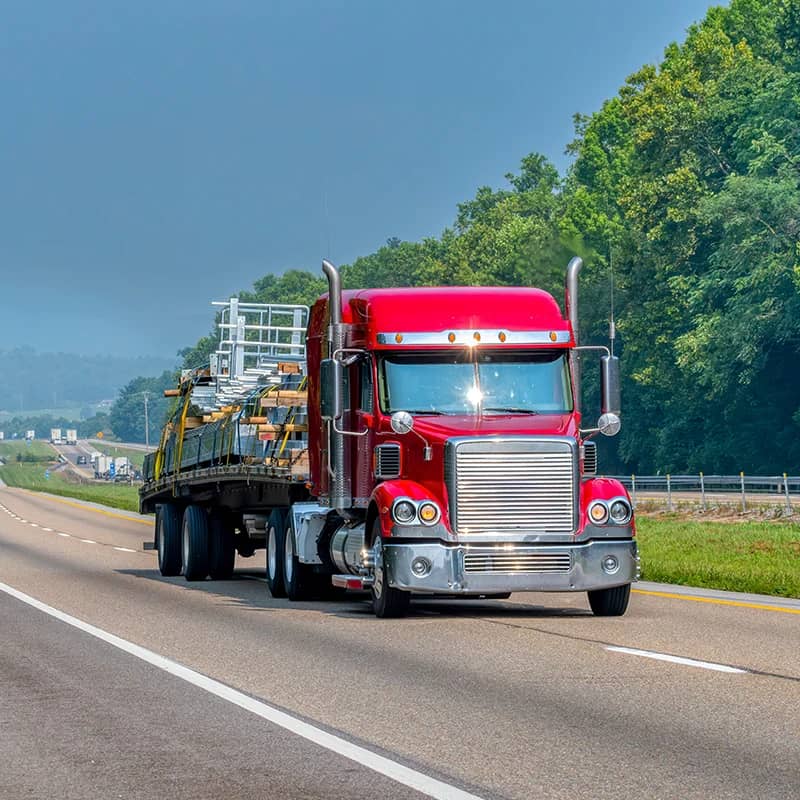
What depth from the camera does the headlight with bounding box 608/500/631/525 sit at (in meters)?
18.6

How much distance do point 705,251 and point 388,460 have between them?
60020mm

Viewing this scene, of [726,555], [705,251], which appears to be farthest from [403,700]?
[705,251]

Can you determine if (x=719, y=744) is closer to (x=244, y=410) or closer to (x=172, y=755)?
(x=172, y=755)

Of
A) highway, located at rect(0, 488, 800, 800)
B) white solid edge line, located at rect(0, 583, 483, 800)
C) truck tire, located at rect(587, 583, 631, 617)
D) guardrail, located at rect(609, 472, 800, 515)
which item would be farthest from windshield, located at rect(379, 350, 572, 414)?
guardrail, located at rect(609, 472, 800, 515)

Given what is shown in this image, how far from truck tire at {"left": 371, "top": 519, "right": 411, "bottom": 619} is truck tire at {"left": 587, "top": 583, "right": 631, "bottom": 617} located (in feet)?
6.33

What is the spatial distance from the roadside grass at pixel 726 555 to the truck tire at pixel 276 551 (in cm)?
550

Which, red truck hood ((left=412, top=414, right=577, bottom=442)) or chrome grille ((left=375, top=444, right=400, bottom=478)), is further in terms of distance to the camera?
chrome grille ((left=375, top=444, right=400, bottom=478))

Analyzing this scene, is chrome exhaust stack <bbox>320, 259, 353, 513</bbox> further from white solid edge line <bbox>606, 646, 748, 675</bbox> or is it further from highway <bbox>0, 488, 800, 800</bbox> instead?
white solid edge line <bbox>606, 646, 748, 675</bbox>

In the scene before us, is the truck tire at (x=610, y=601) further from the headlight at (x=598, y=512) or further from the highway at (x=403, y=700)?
the headlight at (x=598, y=512)

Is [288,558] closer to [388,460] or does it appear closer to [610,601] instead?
[388,460]

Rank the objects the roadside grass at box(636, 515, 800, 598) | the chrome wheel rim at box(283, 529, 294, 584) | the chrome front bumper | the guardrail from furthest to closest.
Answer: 1. the guardrail
2. the roadside grass at box(636, 515, 800, 598)
3. the chrome wheel rim at box(283, 529, 294, 584)
4. the chrome front bumper

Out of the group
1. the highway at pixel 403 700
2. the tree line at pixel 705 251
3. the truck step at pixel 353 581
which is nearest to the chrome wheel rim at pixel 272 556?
the highway at pixel 403 700

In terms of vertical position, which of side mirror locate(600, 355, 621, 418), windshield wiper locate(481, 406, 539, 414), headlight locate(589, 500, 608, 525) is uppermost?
side mirror locate(600, 355, 621, 418)

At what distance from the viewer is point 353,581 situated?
1958 centimetres
